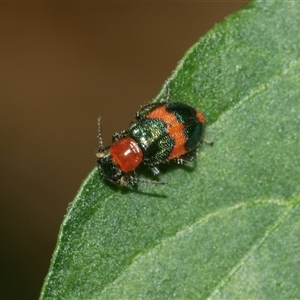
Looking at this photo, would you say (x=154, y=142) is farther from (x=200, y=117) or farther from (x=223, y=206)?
(x=223, y=206)

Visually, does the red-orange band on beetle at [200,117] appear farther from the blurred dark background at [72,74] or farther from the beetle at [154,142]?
the blurred dark background at [72,74]

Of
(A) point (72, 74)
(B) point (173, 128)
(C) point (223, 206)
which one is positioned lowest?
(C) point (223, 206)

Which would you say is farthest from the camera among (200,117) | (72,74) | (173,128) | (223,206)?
(72,74)

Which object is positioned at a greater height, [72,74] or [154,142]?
[72,74]

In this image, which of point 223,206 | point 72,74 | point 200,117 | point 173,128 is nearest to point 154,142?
point 173,128

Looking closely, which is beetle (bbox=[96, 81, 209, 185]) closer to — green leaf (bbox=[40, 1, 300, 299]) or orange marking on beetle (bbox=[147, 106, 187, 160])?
orange marking on beetle (bbox=[147, 106, 187, 160])

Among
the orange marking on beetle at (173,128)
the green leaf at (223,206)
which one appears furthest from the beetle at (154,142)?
the green leaf at (223,206)
